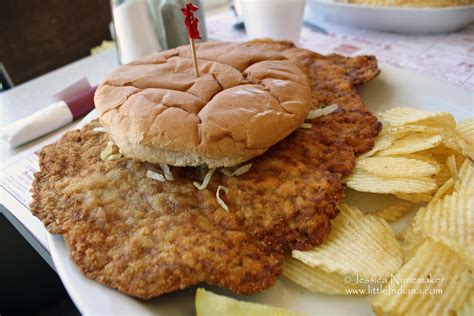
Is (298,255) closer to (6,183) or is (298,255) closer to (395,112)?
(395,112)

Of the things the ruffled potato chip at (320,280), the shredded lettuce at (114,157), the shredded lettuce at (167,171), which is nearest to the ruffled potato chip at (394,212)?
the ruffled potato chip at (320,280)

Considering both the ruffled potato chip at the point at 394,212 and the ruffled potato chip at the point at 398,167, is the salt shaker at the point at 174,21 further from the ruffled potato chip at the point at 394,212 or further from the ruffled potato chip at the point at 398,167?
the ruffled potato chip at the point at 394,212

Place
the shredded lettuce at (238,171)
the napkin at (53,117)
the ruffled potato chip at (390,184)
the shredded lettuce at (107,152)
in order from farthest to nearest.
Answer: the napkin at (53,117) < the shredded lettuce at (107,152) < the shredded lettuce at (238,171) < the ruffled potato chip at (390,184)

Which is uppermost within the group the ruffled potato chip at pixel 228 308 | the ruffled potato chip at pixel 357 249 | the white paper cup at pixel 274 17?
the white paper cup at pixel 274 17

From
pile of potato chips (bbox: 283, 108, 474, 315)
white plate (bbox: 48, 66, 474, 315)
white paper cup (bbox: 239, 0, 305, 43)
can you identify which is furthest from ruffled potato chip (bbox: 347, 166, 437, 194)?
white paper cup (bbox: 239, 0, 305, 43)

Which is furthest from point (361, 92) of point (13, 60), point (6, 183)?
point (13, 60)

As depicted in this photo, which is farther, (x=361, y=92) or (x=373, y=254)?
(x=361, y=92)

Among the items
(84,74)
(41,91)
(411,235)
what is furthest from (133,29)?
(411,235)
